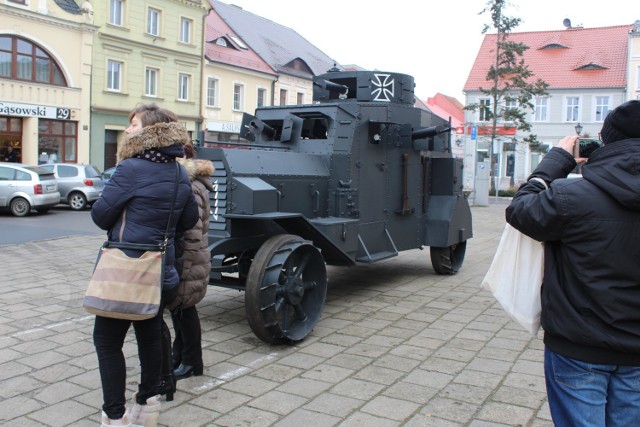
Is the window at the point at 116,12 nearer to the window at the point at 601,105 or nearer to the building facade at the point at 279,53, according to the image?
the building facade at the point at 279,53

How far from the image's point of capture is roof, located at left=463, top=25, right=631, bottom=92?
45.2 metres

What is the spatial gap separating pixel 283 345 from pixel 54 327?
216 centimetres

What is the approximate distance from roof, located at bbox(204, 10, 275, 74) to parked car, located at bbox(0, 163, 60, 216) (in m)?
16.4

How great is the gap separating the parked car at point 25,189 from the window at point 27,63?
799 cm

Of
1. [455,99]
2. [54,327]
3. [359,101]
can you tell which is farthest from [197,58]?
[455,99]

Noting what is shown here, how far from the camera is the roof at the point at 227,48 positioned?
34281mm

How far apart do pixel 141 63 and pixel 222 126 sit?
5.85 m

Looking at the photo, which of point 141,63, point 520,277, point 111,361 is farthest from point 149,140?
point 141,63

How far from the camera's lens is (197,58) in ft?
107

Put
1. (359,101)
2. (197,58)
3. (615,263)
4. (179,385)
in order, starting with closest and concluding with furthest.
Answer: (615,263) < (179,385) < (359,101) < (197,58)

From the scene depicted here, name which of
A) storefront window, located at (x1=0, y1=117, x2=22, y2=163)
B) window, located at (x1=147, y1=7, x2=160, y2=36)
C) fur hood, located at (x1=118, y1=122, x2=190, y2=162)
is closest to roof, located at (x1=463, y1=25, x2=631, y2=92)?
window, located at (x1=147, y1=7, x2=160, y2=36)

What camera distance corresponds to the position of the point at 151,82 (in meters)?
30.7

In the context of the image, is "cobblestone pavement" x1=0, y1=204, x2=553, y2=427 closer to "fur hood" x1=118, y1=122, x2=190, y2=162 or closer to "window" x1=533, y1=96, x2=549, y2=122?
"fur hood" x1=118, y1=122, x2=190, y2=162

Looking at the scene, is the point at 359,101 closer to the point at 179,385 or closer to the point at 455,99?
the point at 179,385
